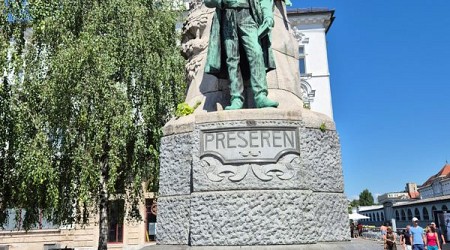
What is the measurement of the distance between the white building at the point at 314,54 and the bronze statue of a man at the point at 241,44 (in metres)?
21.2

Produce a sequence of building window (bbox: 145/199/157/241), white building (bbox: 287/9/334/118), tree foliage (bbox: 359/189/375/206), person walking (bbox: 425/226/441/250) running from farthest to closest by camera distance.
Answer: tree foliage (bbox: 359/189/375/206) → white building (bbox: 287/9/334/118) → building window (bbox: 145/199/157/241) → person walking (bbox: 425/226/441/250)

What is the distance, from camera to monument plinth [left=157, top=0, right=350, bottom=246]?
3902 millimetres

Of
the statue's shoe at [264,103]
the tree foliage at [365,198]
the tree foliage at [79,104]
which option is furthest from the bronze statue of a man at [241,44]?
the tree foliage at [365,198]

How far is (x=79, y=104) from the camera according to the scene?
1227 cm

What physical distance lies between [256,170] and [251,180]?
113mm

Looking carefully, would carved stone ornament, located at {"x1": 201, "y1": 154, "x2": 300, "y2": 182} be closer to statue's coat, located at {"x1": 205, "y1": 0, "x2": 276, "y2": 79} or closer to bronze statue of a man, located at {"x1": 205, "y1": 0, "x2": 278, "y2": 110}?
bronze statue of a man, located at {"x1": 205, "y1": 0, "x2": 278, "y2": 110}

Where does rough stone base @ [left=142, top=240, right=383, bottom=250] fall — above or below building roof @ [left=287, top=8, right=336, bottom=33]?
below

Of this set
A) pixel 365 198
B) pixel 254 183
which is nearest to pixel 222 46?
pixel 254 183

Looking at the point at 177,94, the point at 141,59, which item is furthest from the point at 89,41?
the point at 177,94

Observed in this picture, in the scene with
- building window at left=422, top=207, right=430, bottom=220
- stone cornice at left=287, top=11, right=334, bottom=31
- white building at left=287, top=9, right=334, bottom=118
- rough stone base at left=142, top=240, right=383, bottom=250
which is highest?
stone cornice at left=287, top=11, right=334, bottom=31

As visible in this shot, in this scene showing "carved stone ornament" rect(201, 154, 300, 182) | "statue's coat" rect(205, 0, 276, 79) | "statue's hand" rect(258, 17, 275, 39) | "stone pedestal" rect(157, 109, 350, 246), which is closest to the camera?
"stone pedestal" rect(157, 109, 350, 246)

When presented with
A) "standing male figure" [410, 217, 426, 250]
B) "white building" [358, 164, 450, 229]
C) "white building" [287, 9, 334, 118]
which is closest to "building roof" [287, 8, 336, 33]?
"white building" [287, 9, 334, 118]

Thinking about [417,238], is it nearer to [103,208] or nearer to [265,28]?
[103,208]

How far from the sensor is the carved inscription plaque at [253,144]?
13.4 feet
